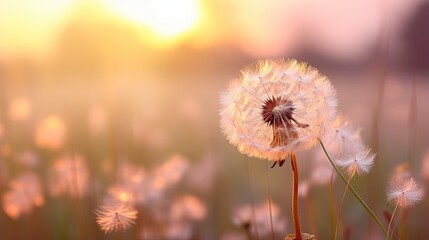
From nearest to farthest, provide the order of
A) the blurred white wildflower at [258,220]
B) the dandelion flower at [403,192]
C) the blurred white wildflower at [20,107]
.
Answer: the dandelion flower at [403,192] → the blurred white wildflower at [258,220] → the blurred white wildflower at [20,107]

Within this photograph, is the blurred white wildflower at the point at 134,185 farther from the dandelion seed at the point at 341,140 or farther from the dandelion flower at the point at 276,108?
the dandelion seed at the point at 341,140

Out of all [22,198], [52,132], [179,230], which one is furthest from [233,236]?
[52,132]

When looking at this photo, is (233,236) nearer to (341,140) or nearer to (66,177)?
(66,177)

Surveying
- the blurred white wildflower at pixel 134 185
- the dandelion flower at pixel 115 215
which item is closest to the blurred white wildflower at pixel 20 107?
the blurred white wildflower at pixel 134 185

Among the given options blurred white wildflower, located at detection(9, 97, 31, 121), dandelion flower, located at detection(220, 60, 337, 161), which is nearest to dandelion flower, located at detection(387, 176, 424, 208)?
dandelion flower, located at detection(220, 60, 337, 161)

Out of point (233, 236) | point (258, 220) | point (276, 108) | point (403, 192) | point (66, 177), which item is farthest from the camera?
point (233, 236)

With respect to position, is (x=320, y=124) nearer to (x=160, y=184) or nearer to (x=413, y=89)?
(x=413, y=89)

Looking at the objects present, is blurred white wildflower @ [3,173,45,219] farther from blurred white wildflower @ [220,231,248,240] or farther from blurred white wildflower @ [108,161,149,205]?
blurred white wildflower @ [220,231,248,240]
